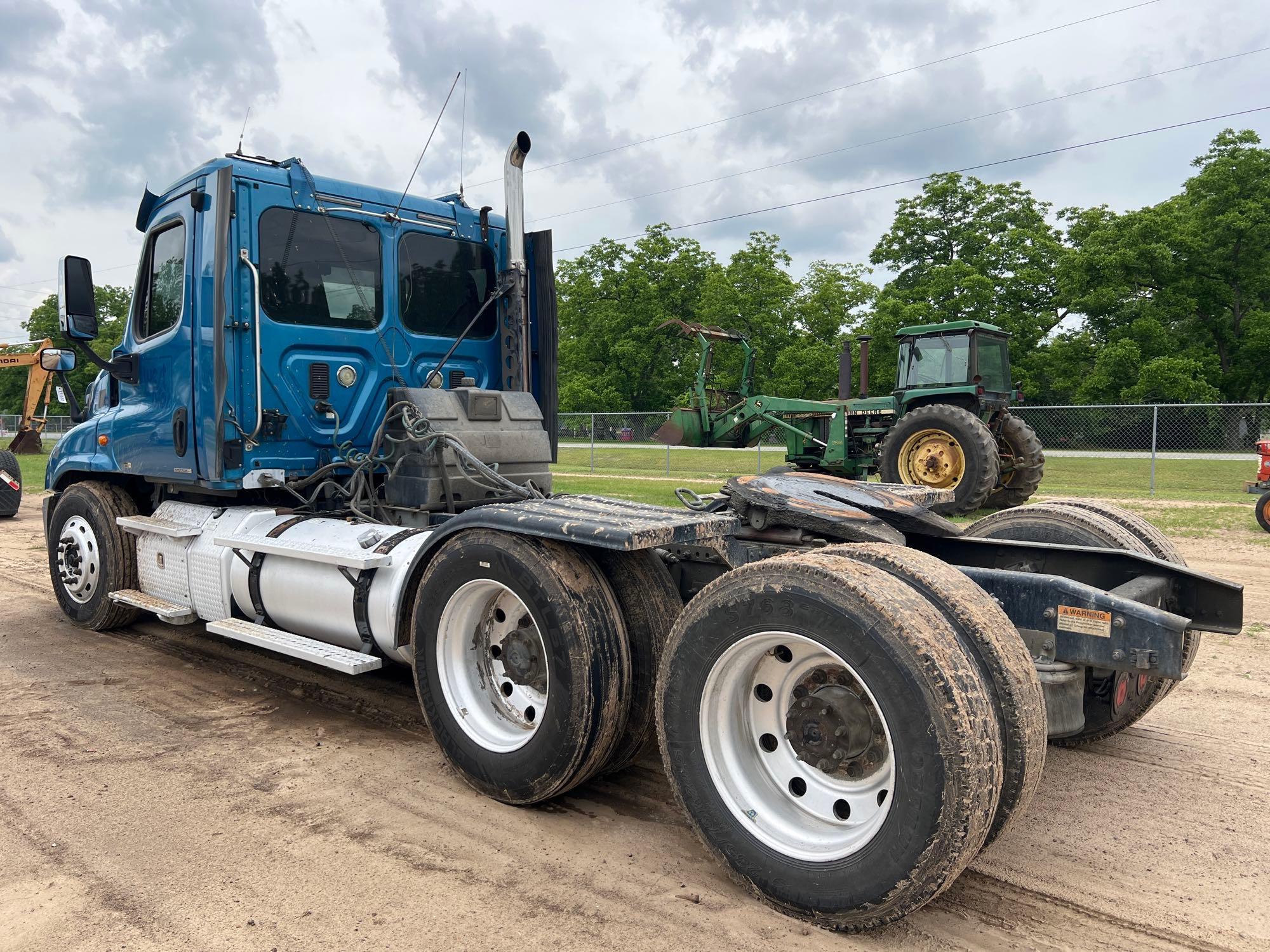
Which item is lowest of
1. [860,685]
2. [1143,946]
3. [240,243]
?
[1143,946]

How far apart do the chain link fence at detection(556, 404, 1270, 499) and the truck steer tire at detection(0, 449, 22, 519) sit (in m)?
12.4

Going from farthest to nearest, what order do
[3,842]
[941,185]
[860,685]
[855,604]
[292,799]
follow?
[941,185] → [292,799] → [3,842] → [860,685] → [855,604]

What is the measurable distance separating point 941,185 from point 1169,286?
34.3 ft

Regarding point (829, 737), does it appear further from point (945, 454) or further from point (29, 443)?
point (29, 443)

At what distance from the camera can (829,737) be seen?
2750 millimetres

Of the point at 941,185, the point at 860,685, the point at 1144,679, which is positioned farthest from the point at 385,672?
the point at 941,185

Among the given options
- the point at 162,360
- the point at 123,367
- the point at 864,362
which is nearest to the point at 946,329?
the point at 864,362

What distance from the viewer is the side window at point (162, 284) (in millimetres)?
5410

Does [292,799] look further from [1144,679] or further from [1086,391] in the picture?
[1086,391]

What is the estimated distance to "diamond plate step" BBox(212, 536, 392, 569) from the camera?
425cm

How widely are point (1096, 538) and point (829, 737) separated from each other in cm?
198

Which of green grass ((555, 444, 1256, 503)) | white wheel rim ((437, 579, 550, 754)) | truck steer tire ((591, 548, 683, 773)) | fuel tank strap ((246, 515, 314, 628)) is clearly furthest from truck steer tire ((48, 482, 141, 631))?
green grass ((555, 444, 1256, 503))

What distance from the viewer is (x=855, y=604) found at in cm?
255

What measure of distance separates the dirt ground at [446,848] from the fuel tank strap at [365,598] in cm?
A: 48
